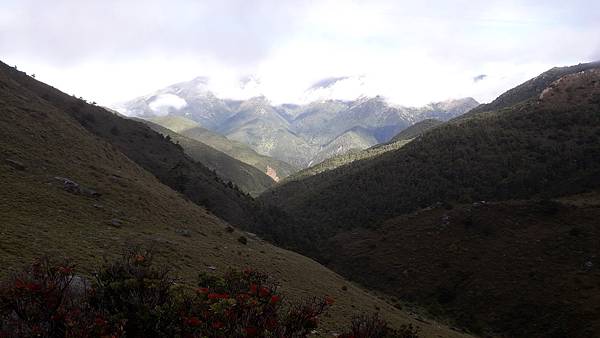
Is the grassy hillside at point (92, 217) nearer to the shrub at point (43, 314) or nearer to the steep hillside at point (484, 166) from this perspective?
the shrub at point (43, 314)

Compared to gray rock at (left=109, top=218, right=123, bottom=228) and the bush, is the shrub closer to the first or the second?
the bush

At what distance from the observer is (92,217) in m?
26.5

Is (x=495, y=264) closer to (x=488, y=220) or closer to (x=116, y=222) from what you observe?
(x=488, y=220)

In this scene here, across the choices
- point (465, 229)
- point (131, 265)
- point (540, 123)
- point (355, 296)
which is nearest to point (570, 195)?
point (465, 229)

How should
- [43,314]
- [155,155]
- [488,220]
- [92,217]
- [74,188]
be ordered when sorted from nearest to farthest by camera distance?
[43,314] < [92,217] < [74,188] < [488,220] < [155,155]

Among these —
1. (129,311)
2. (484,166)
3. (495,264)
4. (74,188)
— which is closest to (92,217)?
(74,188)

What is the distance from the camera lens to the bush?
24.0ft

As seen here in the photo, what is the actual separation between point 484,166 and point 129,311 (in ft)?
354

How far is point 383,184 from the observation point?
115m

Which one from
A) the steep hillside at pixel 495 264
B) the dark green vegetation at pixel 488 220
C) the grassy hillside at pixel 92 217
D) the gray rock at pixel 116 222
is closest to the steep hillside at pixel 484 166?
the dark green vegetation at pixel 488 220

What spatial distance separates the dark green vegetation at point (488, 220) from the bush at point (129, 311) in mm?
41341

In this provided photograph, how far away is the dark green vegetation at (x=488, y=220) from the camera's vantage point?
47688 millimetres

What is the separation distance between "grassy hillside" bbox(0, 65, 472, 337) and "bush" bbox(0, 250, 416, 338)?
7584mm

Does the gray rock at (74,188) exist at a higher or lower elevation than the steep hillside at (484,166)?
lower
